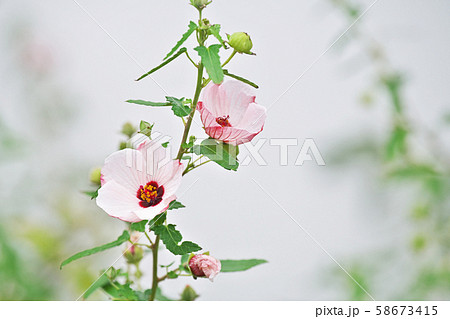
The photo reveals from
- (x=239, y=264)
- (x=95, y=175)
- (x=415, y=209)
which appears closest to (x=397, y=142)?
(x=415, y=209)

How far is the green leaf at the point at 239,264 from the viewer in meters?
0.52

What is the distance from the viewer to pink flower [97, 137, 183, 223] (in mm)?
426

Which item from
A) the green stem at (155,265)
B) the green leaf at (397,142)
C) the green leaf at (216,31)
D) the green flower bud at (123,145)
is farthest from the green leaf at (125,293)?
the green leaf at (397,142)

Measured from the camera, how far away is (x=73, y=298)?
61 cm

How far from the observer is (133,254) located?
530mm

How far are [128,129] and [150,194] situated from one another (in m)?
0.09

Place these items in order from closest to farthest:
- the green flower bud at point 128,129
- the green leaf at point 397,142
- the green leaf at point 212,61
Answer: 1. the green leaf at point 212,61
2. the green flower bud at point 128,129
3. the green leaf at point 397,142

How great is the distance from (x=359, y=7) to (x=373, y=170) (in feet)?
0.81

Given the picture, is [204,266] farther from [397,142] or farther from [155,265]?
[397,142]

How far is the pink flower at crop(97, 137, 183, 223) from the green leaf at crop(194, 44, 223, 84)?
8 cm

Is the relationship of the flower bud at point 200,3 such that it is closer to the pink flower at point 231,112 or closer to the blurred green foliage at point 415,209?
the pink flower at point 231,112

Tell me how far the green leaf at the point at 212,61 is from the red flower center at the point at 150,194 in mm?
107

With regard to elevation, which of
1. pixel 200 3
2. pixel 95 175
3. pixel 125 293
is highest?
pixel 200 3
